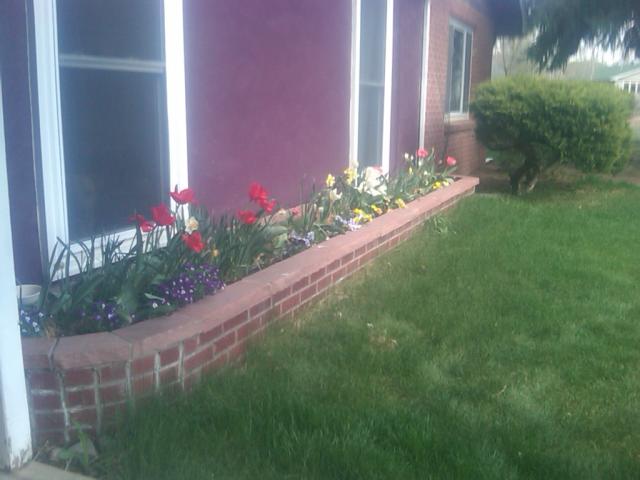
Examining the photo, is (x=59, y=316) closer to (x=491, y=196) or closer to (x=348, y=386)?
(x=348, y=386)

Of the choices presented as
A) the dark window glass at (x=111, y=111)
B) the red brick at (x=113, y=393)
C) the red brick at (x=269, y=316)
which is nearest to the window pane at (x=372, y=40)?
the dark window glass at (x=111, y=111)

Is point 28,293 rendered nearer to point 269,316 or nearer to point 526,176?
point 269,316

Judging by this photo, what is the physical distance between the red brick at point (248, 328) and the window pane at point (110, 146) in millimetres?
949

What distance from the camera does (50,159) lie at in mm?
3371

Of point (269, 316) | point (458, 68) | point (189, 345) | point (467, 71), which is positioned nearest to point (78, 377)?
point (189, 345)

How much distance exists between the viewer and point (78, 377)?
2707 mm

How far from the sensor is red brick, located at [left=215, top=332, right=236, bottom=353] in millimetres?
3343

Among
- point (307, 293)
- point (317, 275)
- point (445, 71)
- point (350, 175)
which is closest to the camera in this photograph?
point (307, 293)

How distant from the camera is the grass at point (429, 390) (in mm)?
2629

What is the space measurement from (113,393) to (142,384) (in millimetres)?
134

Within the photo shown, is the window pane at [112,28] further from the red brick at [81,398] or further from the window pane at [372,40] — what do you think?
the window pane at [372,40]

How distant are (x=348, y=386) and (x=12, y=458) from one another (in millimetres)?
1448

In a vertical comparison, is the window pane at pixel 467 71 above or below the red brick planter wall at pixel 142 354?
above

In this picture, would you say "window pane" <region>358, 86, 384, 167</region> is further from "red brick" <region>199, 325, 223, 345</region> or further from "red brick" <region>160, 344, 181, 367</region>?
"red brick" <region>160, 344, 181, 367</region>
